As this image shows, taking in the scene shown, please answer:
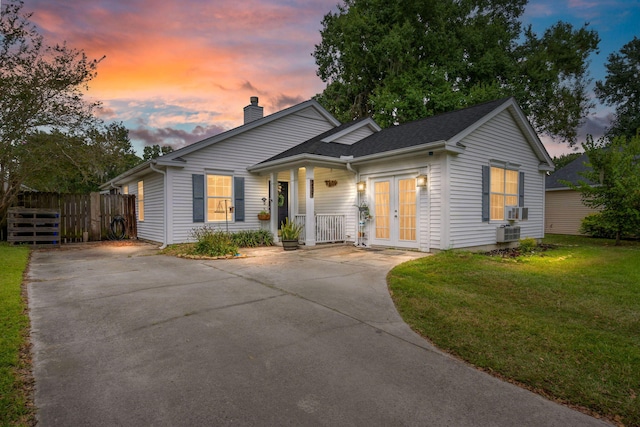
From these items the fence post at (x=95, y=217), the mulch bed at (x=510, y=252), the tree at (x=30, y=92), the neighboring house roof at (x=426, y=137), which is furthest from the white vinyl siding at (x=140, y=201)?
the mulch bed at (x=510, y=252)

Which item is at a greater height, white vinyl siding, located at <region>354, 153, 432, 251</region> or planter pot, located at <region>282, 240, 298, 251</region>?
white vinyl siding, located at <region>354, 153, 432, 251</region>

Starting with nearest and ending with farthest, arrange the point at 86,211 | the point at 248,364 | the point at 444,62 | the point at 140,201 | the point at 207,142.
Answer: the point at 248,364
the point at 207,142
the point at 86,211
the point at 140,201
the point at 444,62

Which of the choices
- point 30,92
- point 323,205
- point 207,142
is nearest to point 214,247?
point 207,142

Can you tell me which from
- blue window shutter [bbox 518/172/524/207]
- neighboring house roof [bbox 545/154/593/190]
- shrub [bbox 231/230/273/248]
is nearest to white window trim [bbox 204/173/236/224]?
shrub [bbox 231/230/273/248]

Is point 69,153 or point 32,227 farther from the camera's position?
point 69,153

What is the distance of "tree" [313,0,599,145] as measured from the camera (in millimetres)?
21375

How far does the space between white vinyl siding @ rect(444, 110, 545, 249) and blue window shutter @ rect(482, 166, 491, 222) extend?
0.13 m

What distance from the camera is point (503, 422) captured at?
2115 mm

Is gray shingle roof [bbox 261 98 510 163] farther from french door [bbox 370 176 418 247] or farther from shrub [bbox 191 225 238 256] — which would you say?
shrub [bbox 191 225 238 256]

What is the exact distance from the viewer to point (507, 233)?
10.5 m

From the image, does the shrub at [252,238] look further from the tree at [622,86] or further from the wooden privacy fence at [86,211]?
the tree at [622,86]

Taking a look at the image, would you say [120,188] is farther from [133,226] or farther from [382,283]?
[382,283]

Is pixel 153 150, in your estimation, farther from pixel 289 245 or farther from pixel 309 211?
pixel 289 245

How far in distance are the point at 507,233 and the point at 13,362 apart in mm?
11324
